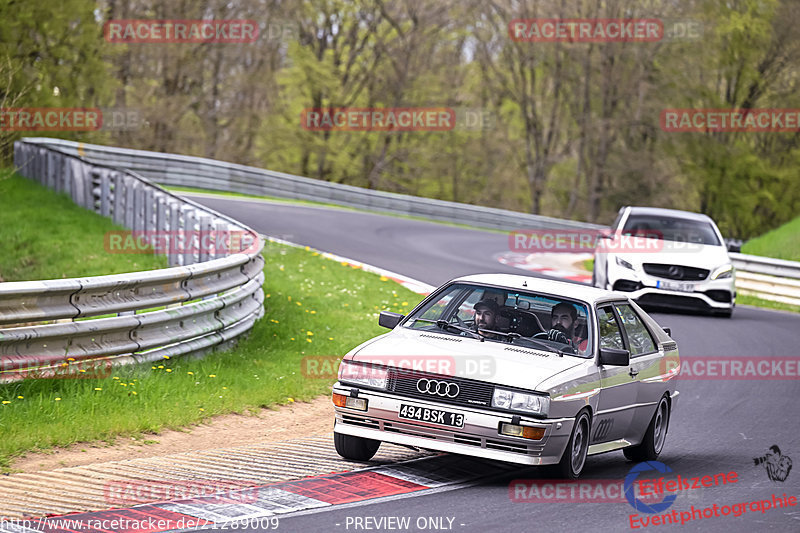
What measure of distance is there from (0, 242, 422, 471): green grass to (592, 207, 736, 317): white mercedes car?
146 inches

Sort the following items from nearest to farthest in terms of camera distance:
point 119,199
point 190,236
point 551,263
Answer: point 190,236 → point 119,199 → point 551,263

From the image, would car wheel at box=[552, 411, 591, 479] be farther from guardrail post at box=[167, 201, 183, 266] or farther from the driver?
guardrail post at box=[167, 201, 183, 266]

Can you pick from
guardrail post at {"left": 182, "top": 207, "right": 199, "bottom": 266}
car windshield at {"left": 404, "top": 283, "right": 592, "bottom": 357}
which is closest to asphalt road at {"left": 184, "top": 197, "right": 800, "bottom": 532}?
car windshield at {"left": 404, "top": 283, "right": 592, "bottom": 357}

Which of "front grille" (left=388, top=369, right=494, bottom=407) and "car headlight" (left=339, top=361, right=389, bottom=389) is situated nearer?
"front grille" (left=388, top=369, right=494, bottom=407)

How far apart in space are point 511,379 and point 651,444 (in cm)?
235

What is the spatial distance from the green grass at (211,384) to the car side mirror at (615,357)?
3232mm

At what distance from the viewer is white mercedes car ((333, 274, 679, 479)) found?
279 inches

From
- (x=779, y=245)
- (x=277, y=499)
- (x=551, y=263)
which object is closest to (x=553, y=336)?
(x=277, y=499)

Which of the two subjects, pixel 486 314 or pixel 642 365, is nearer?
pixel 486 314

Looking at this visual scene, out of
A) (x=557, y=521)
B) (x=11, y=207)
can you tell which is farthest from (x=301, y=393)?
(x=11, y=207)

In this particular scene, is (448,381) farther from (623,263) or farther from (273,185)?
(273,185)

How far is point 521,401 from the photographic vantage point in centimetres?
707

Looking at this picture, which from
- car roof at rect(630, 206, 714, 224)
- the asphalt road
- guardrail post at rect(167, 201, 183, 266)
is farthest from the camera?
car roof at rect(630, 206, 714, 224)

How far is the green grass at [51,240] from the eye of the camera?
17.4m
